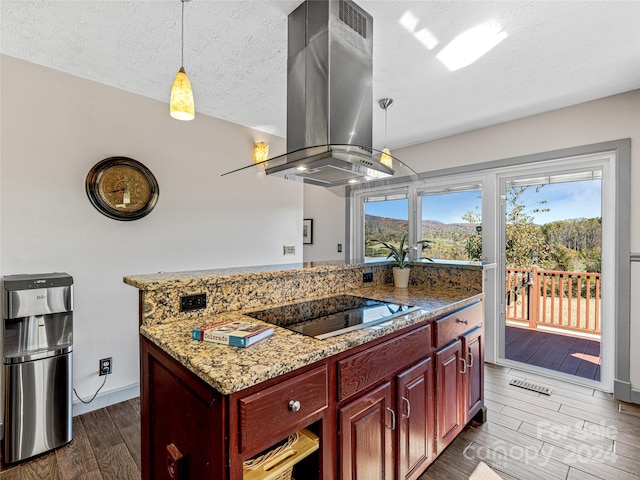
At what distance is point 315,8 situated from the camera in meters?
1.64

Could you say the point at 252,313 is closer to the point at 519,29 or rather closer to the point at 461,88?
the point at 519,29

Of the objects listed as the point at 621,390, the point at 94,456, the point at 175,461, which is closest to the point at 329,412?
the point at 175,461

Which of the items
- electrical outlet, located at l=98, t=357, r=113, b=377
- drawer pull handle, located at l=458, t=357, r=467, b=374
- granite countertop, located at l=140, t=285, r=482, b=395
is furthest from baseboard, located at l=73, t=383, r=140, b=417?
drawer pull handle, located at l=458, t=357, r=467, b=374

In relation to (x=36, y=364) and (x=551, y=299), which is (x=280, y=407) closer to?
(x=36, y=364)

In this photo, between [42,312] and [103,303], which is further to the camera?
[103,303]

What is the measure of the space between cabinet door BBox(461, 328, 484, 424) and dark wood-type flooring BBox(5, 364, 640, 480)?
20 centimetres

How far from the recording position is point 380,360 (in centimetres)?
136

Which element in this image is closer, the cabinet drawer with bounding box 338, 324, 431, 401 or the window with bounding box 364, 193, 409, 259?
the cabinet drawer with bounding box 338, 324, 431, 401

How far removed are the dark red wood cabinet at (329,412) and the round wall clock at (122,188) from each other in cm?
158

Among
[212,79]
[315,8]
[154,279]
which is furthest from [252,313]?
[212,79]

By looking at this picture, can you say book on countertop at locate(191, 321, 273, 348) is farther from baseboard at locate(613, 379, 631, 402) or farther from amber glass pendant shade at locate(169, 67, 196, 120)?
baseboard at locate(613, 379, 631, 402)

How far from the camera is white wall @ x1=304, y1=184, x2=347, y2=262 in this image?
4.87 meters

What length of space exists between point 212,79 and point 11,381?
2415mm

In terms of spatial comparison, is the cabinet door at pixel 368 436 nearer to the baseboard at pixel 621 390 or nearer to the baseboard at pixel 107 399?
the baseboard at pixel 107 399
